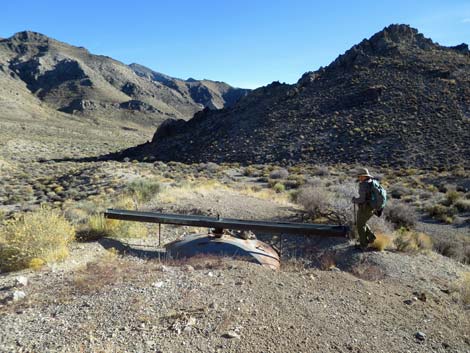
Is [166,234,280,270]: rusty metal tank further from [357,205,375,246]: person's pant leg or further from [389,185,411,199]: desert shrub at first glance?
[389,185,411,199]: desert shrub

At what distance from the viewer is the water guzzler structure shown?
8.68 meters

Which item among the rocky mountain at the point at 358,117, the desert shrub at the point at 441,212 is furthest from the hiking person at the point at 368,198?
the rocky mountain at the point at 358,117

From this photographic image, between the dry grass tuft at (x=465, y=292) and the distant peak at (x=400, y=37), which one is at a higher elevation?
the distant peak at (x=400, y=37)

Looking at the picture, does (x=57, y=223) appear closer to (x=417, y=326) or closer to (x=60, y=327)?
(x=60, y=327)

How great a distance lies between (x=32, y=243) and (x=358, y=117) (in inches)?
1642

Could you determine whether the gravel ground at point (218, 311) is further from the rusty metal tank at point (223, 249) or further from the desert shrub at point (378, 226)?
the desert shrub at point (378, 226)

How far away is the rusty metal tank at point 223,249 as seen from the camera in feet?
28.1

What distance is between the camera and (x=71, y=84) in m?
122

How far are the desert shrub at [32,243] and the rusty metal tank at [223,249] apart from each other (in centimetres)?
208

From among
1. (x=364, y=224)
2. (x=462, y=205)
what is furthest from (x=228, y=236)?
(x=462, y=205)

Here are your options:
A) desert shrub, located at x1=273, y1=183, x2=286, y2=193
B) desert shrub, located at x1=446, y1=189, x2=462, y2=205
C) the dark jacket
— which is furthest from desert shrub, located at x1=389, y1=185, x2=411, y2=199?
the dark jacket

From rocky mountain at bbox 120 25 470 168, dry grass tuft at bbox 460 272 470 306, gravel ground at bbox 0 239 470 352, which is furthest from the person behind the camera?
A: rocky mountain at bbox 120 25 470 168

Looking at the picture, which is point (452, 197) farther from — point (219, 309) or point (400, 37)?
point (400, 37)

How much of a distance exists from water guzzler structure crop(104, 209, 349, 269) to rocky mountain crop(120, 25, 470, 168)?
29097mm
